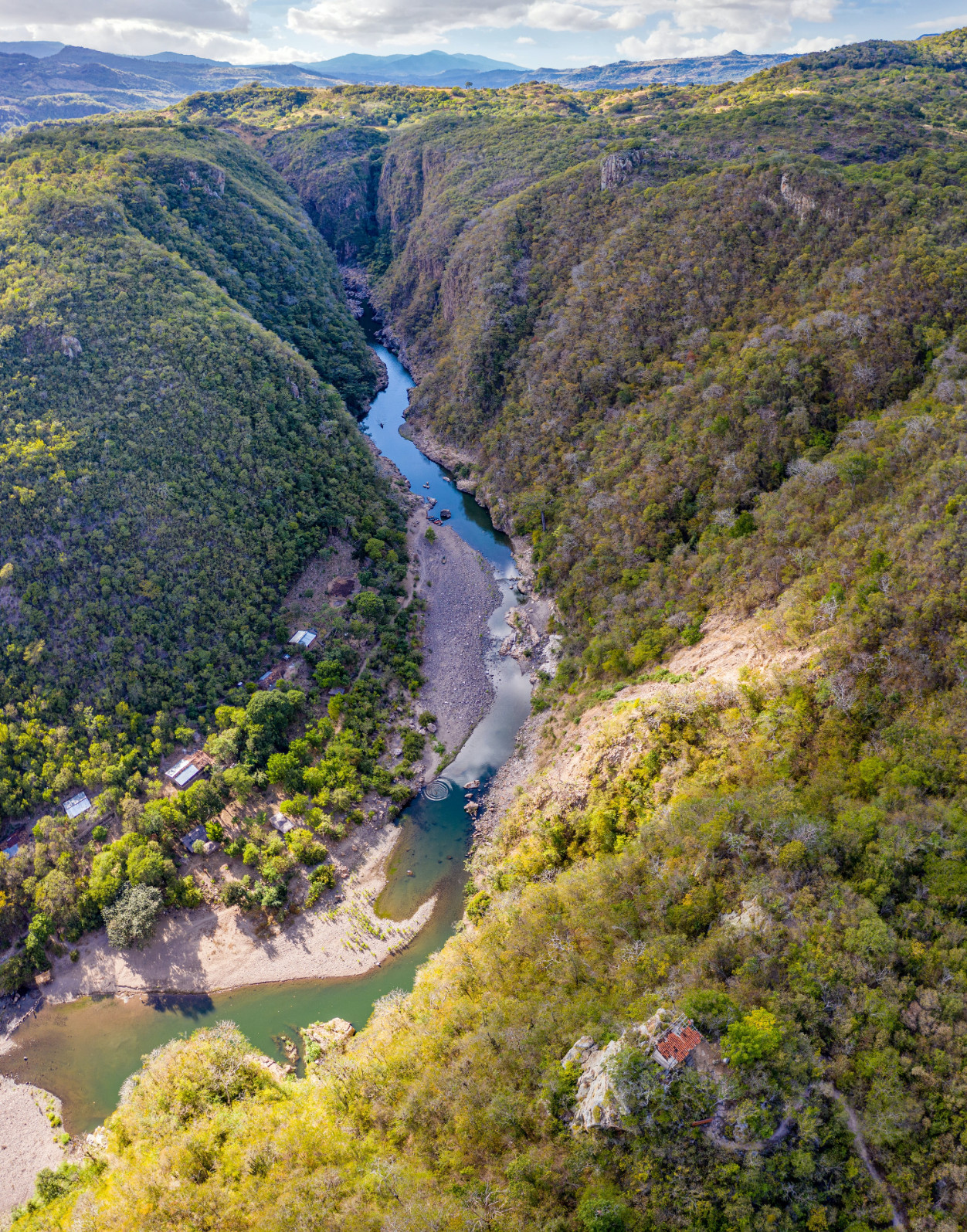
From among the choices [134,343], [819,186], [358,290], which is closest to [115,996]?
[134,343]

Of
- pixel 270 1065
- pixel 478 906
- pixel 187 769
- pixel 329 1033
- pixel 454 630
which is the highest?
pixel 454 630

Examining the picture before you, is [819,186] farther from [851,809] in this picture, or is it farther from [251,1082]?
[251,1082]

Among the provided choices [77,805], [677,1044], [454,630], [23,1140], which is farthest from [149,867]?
[677,1044]

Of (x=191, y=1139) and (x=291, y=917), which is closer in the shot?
(x=191, y=1139)

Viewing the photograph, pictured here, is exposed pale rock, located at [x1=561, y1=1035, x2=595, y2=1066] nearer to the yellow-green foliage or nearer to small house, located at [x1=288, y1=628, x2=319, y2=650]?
the yellow-green foliage

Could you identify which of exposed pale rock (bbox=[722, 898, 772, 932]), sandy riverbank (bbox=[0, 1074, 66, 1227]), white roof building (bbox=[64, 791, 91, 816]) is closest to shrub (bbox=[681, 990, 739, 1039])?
exposed pale rock (bbox=[722, 898, 772, 932])

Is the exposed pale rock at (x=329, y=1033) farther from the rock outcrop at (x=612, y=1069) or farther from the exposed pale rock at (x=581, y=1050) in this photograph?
the rock outcrop at (x=612, y=1069)

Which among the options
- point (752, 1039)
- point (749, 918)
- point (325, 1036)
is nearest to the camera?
point (752, 1039)

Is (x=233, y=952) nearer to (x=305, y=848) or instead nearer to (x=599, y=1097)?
(x=305, y=848)
